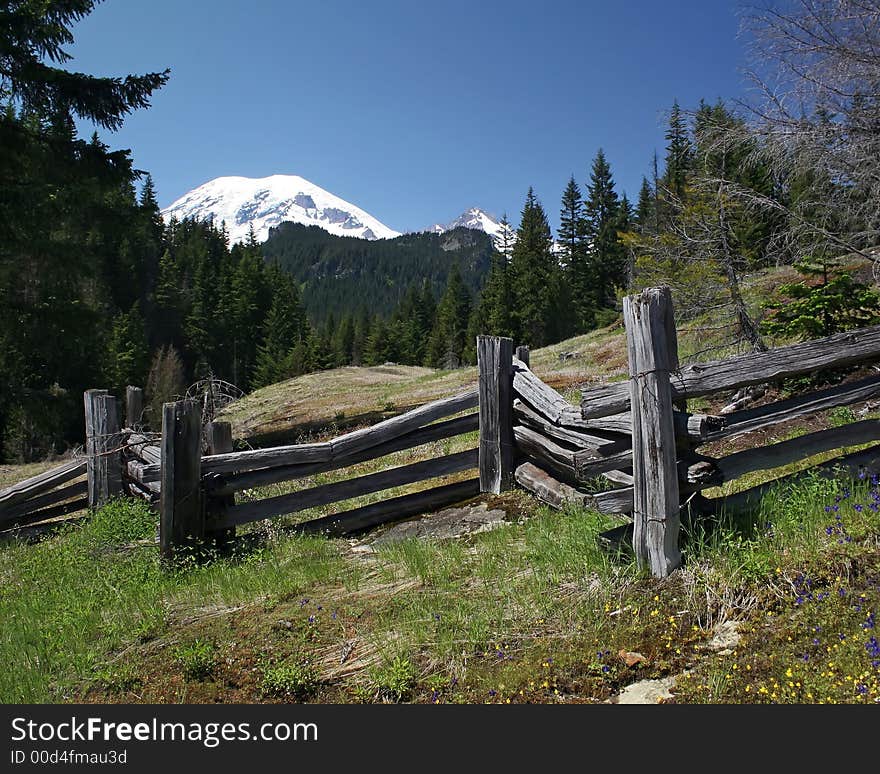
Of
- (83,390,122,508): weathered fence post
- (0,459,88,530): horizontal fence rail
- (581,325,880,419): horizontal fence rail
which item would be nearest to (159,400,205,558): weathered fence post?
(83,390,122,508): weathered fence post

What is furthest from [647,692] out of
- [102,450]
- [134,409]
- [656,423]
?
[134,409]

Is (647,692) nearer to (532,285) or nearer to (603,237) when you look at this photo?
(532,285)

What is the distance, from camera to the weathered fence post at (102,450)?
7.98 metres

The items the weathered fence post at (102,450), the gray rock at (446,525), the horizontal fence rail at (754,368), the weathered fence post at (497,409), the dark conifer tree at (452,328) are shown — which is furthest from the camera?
the dark conifer tree at (452,328)

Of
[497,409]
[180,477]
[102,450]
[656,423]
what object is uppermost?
[497,409]

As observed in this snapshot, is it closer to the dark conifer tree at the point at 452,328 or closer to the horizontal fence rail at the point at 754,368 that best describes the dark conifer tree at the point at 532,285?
the dark conifer tree at the point at 452,328

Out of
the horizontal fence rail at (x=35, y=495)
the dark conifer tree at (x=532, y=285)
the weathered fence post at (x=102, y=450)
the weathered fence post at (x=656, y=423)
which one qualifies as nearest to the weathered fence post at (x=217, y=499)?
the weathered fence post at (x=102, y=450)

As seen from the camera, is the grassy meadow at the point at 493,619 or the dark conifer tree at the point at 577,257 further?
the dark conifer tree at the point at 577,257

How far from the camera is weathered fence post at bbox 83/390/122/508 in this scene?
26.2 ft

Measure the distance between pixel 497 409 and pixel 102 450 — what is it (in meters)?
5.49

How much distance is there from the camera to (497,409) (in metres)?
6.18

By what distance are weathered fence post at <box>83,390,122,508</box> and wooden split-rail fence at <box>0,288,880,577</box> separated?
A: 2 centimetres
